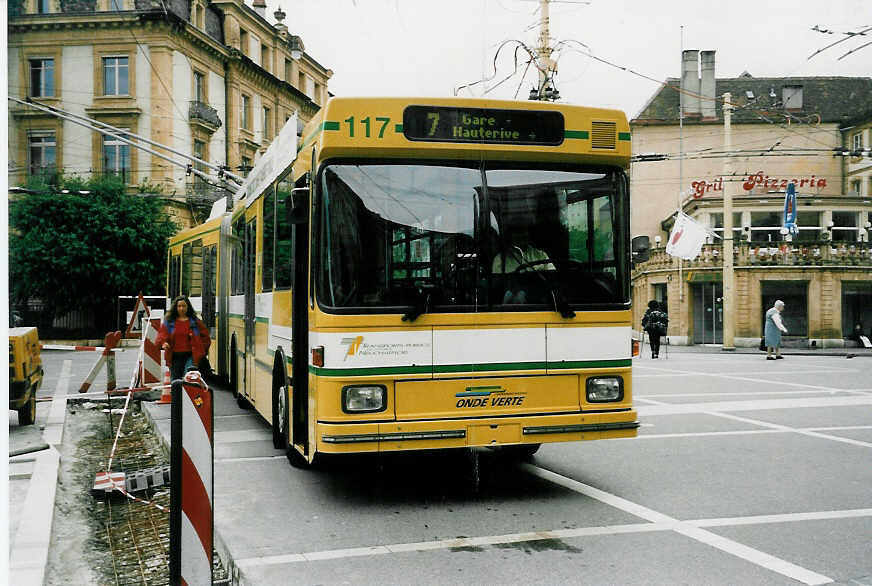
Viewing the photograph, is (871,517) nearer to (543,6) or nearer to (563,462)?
(563,462)

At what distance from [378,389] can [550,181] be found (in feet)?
7.07

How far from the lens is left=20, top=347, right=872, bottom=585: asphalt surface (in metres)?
5.61

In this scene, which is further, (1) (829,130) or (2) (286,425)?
(1) (829,130)

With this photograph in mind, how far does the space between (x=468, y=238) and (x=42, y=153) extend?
9.98ft

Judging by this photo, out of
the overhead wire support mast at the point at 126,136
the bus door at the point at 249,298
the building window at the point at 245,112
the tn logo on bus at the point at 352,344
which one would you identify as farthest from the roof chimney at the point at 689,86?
the tn logo on bus at the point at 352,344

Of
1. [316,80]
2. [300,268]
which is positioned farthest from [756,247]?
[300,268]

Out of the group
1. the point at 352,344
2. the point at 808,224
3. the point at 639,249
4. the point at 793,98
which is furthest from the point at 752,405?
the point at 793,98

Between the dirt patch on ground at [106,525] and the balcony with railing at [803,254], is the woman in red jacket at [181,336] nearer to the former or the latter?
the dirt patch on ground at [106,525]

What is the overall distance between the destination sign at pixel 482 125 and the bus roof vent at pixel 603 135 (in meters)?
0.29

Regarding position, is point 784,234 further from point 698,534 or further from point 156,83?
point 698,534

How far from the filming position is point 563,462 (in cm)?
927

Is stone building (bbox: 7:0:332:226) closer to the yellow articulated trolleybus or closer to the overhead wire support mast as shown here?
the overhead wire support mast

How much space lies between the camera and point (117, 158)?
33.0ft

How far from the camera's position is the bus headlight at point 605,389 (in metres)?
7.41
